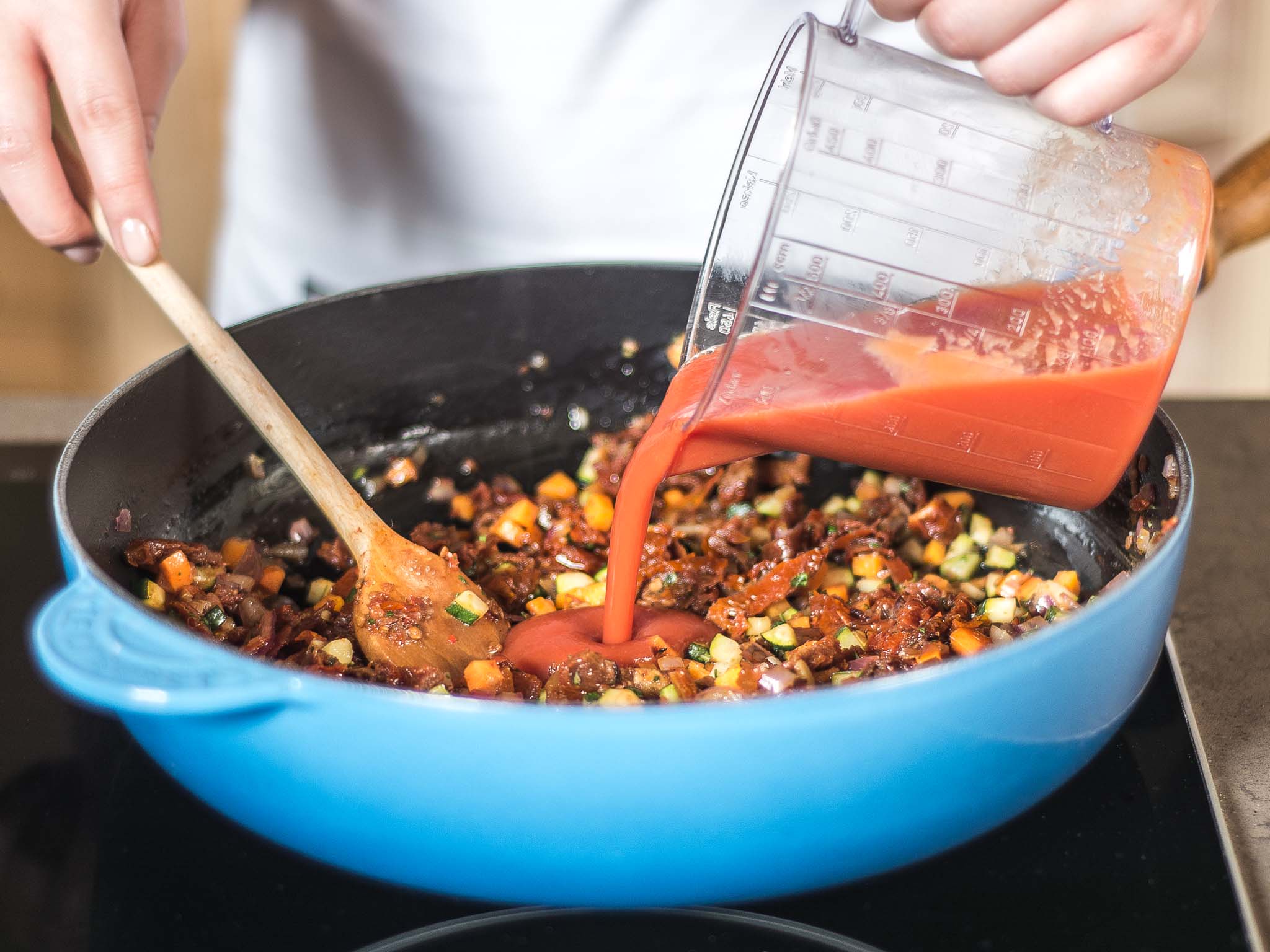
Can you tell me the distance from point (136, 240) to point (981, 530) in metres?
1.12

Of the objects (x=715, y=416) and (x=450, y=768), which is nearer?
(x=450, y=768)

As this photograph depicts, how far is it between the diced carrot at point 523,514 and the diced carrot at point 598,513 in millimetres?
72

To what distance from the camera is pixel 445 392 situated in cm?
186

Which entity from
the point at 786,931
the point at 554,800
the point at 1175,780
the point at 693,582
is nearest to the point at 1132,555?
the point at 1175,780

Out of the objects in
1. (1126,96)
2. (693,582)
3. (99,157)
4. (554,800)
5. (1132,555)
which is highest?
(1126,96)

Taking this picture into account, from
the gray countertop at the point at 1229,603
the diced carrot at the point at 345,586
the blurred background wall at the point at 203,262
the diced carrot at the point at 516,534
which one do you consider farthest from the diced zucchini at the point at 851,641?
the blurred background wall at the point at 203,262

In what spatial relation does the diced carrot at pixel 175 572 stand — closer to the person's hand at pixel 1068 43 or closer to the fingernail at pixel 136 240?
the fingernail at pixel 136 240

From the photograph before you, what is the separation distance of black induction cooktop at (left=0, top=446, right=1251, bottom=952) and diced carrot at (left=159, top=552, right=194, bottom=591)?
0.68 feet

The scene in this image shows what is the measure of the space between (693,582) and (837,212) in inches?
23.5

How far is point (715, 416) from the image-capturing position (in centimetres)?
119

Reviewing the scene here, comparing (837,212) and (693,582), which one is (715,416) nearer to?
(837,212)

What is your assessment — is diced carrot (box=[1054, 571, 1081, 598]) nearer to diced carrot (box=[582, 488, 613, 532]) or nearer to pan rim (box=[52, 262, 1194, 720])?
pan rim (box=[52, 262, 1194, 720])

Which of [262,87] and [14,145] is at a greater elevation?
[14,145]

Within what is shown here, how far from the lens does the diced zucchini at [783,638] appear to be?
4.41 feet
